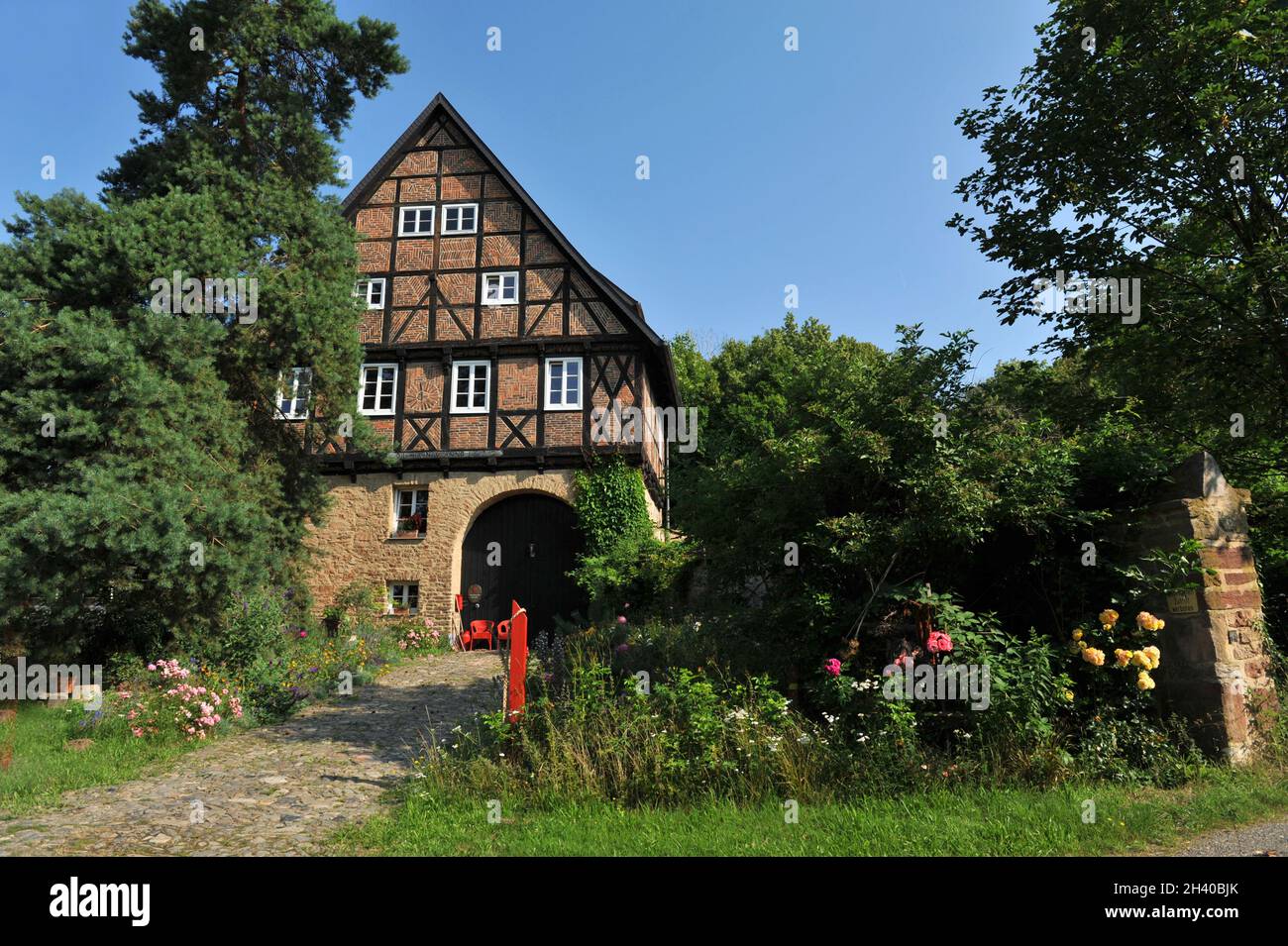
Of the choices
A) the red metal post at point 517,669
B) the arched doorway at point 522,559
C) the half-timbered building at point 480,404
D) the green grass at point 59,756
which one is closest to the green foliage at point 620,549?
the half-timbered building at point 480,404

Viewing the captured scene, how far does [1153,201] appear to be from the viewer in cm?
893

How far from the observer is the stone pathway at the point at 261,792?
5.29 meters

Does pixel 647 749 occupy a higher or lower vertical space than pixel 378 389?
lower

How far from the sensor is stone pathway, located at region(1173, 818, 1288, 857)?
14.3 ft

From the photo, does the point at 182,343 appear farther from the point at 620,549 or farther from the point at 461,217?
the point at 461,217

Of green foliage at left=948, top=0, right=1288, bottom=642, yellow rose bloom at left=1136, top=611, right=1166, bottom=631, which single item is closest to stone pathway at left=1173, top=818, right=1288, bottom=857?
yellow rose bloom at left=1136, top=611, right=1166, bottom=631

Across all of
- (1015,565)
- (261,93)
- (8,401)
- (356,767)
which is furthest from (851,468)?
(261,93)

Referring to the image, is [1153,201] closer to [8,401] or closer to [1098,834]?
[1098,834]

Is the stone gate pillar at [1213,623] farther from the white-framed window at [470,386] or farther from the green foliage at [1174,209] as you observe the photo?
the white-framed window at [470,386]

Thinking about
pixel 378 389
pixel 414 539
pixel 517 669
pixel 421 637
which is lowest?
pixel 421 637

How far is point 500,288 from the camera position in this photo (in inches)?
682

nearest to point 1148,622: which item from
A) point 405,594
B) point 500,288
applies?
point 405,594

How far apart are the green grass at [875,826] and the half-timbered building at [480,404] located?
36.3 feet

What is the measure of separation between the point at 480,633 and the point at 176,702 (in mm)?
7385
